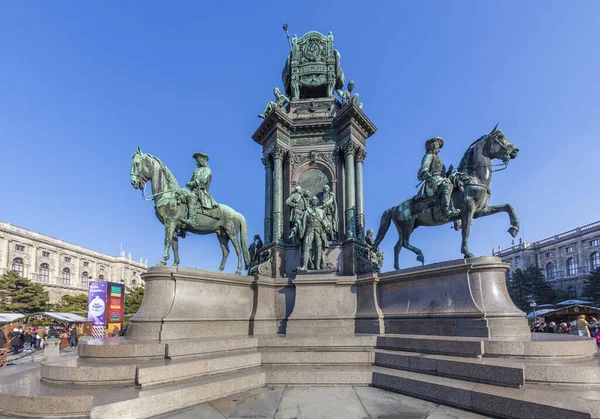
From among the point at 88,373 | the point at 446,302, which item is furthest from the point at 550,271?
the point at 88,373

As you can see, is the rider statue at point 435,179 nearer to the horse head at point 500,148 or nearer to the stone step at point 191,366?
the horse head at point 500,148

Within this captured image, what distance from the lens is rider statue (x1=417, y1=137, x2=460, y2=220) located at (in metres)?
11.1

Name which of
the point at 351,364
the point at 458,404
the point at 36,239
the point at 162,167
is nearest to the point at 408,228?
the point at 351,364

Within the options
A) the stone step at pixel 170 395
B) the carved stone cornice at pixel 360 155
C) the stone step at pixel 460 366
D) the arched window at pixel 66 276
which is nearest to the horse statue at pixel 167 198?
the stone step at pixel 170 395

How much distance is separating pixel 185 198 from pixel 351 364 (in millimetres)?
7892

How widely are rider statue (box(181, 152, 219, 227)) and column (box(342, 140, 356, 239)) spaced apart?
18.5 ft

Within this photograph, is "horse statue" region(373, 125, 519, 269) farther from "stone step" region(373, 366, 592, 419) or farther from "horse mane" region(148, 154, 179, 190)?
"horse mane" region(148, 154, 179, 190)

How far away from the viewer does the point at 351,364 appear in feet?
28.7

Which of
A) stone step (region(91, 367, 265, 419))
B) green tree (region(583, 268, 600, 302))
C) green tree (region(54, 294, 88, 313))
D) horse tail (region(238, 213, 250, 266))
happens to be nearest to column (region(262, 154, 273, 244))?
horse tail (region(238, 213, 250, 266))

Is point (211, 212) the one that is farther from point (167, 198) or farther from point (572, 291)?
point (572, 291)

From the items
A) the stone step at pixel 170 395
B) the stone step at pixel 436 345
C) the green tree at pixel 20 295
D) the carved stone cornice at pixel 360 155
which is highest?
the carved stone cornice at pixel 360 155

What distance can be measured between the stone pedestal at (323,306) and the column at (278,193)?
3.96 meters

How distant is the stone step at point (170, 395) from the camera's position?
18.2ft

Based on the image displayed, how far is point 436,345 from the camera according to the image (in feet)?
26.1
